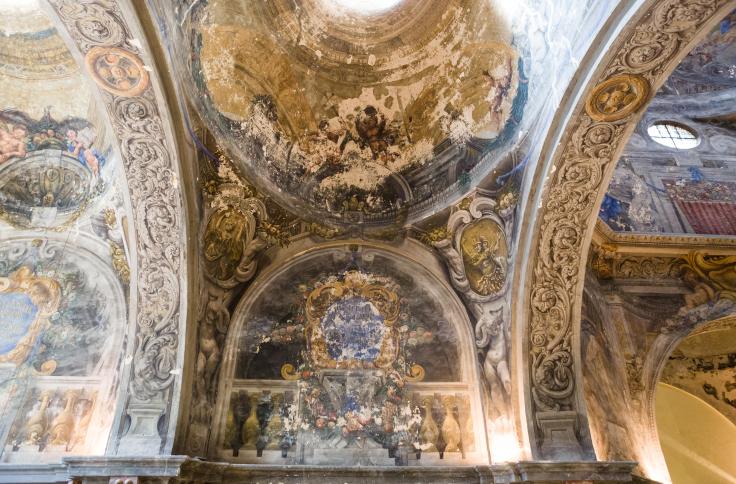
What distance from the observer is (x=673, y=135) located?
35.6ft

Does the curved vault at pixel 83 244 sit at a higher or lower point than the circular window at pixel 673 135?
lower

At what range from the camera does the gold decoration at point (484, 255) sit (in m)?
7.72

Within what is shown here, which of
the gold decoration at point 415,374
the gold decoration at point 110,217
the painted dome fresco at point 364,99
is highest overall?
the painted dome fresco at point 364,99

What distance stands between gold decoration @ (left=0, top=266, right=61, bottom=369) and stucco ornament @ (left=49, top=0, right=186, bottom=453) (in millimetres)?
1744

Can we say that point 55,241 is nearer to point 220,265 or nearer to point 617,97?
point 220,265

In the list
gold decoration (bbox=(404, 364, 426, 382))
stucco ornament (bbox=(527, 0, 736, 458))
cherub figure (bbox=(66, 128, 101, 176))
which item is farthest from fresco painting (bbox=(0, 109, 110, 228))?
stucco ornament (bbox=(527, 0, 736, 458))

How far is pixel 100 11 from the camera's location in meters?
5.41

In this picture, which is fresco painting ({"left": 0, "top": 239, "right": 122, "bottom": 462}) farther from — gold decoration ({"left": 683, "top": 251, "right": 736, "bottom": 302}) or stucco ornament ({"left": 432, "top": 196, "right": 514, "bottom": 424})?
gold decoration ({"left": 683, "top": 251, "right": 736, "bottom": 302})

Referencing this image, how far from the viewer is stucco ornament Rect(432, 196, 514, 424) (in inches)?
292

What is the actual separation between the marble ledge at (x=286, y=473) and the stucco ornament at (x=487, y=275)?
94 centimetres

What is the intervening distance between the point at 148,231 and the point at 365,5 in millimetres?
5486

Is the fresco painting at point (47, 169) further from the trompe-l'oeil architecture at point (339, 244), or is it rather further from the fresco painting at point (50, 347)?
the fresco painting at point (50, 347)

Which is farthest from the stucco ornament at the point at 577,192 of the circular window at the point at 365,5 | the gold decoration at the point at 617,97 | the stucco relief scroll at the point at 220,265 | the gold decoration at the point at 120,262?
the gold decoration at the point at 120,262

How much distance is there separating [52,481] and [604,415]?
7879 millimetres
